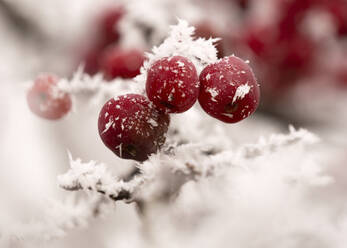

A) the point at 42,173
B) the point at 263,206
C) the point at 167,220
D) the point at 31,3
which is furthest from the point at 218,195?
the point at 31,3

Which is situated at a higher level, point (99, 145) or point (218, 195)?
point (99, 145)

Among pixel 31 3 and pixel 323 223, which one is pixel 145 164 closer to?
pixel 323 223

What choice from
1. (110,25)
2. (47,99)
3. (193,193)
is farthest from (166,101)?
(110,25)

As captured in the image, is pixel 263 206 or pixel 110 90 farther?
pixel 263 206

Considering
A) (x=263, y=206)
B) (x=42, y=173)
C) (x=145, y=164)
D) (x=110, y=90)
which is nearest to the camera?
(x=145, y=164)

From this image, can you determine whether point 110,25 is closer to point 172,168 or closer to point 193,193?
point 193,193

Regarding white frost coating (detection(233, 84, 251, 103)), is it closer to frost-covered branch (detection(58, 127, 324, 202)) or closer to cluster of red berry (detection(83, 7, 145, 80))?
frost-covered branch (detection(58, 127, 324, 202))
